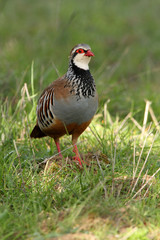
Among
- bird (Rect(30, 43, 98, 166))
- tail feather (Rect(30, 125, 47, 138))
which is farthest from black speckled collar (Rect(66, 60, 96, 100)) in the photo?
tail feather (Rect(30, 125, 47, 138))

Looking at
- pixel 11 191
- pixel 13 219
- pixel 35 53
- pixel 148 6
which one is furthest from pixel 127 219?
pixel 148 6

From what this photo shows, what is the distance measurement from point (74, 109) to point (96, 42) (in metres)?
4.72

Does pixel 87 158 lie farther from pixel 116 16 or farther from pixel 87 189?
pixel 116 16

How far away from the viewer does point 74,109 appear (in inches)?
142

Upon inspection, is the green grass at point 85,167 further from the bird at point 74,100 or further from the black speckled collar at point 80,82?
the black speckled collar at point 80,82

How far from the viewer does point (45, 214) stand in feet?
9.29

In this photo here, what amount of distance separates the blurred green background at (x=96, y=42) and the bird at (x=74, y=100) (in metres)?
1.33

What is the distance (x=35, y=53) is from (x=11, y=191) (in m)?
4.32

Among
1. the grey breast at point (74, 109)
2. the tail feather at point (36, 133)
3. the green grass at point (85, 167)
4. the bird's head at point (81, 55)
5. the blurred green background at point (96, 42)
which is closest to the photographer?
the green grass at point (85, 167)

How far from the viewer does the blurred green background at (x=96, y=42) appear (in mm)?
5613

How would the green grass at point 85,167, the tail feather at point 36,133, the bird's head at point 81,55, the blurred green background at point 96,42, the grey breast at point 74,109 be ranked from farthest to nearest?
the blurred green background at point 96,42 < the tail feather at point 36,133 < the bird's head at point 81,55 < the grey breast at point 74,109 < the green grass at point 85,167

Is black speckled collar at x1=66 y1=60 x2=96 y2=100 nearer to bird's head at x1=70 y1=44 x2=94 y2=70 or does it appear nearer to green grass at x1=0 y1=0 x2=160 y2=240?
bird's head at x1=70 y1=44 x2=94 y2=70

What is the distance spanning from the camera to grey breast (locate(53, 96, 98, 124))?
362 cm

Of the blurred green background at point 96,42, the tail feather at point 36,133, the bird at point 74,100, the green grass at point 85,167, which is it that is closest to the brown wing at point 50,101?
the bird at point 74,100
